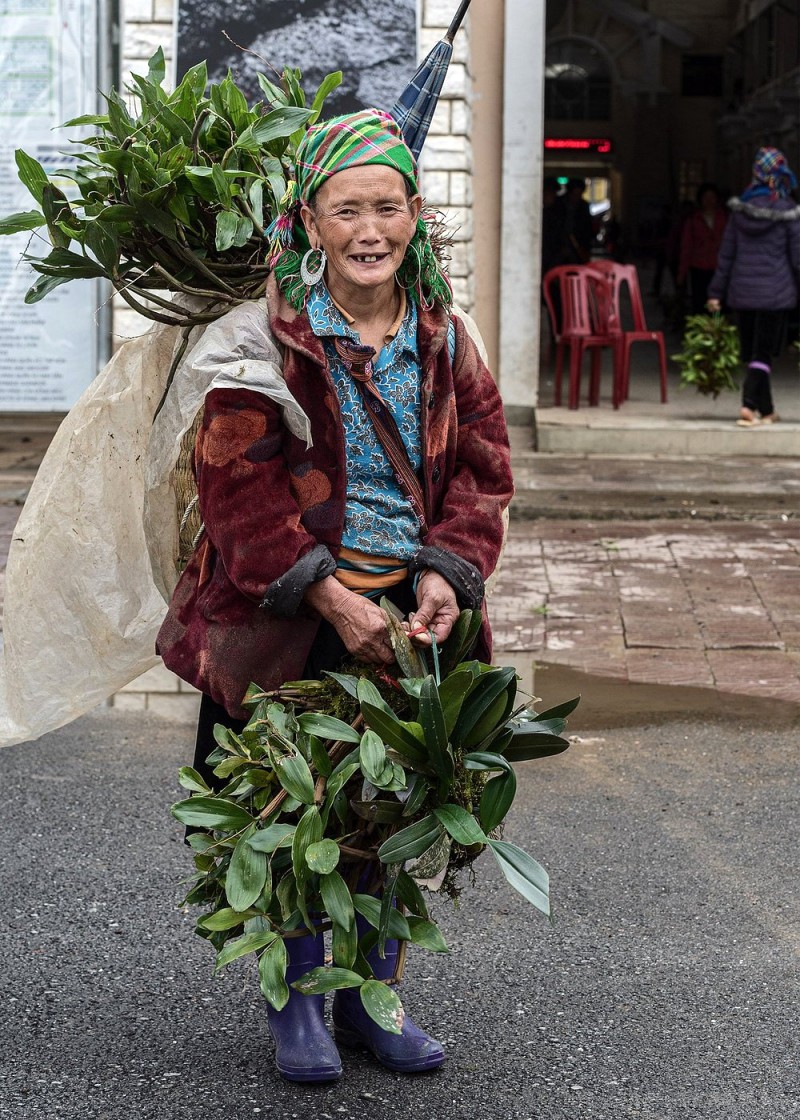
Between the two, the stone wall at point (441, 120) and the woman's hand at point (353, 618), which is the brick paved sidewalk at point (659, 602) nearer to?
the stone wall at point (441, 120)

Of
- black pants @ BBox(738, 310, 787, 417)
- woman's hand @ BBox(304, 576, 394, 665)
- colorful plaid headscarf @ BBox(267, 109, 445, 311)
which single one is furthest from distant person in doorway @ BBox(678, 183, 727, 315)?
woman's hand @ BBox(304, 576, 394, 665)

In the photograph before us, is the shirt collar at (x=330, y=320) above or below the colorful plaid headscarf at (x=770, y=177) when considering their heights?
below

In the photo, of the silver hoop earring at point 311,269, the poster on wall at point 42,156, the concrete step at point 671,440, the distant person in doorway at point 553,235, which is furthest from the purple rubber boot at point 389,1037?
the distant person in doorway at point 553,235

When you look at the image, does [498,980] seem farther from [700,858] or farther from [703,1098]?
[700,858]

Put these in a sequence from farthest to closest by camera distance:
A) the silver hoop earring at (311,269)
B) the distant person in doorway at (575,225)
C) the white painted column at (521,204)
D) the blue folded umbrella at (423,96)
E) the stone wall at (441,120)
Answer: the distant person in doorway at (575,225) → the white painted column at (521,204) → the stone wall at (441,120) → the blue folded umbrella at (423,96) → the silver hoop earring at (311,269)

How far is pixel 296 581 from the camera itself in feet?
9.22

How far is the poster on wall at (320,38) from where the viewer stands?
32.9 ft

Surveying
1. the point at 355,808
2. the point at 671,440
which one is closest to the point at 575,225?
the point at 671,440

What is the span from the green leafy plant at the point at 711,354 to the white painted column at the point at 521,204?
3.81 ft

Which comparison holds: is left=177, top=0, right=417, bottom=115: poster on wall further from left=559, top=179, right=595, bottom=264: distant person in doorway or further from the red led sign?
the red led sign

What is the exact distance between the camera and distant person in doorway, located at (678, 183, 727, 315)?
17391 millimetres

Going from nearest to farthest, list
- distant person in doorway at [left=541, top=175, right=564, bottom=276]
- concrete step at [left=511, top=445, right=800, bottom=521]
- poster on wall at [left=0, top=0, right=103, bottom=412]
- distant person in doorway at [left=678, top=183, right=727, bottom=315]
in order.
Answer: concrete step at [left=511, top=445, right=800, bottom=521] → poster on wall at [left=0, top=0, right=103, bottom=412] → distant person in doorway at [left=541, top=175, right=564, bottom=276] → distant person in doorway at [left=678, top=183, right=727, bottom=315]

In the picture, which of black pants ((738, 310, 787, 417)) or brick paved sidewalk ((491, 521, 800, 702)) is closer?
brick paved sidewalk ((491, 521, 800, 702))

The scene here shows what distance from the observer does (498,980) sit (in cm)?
356
